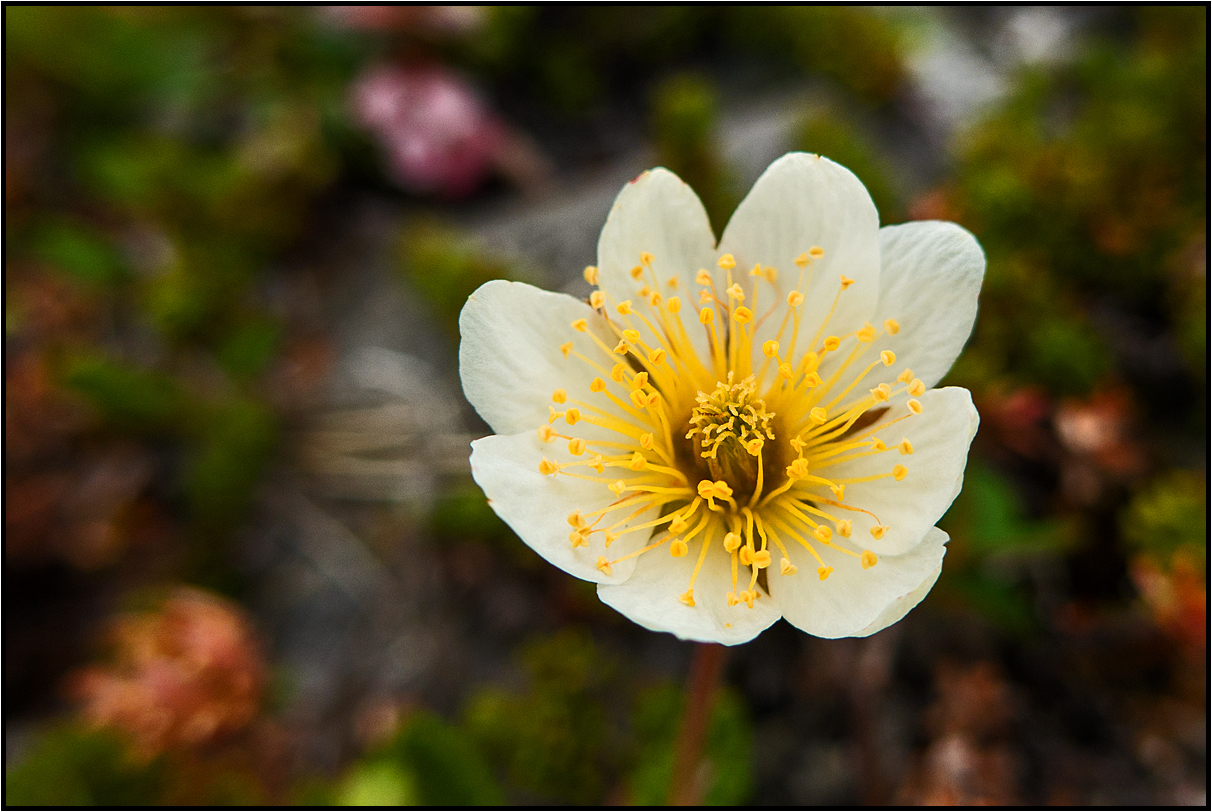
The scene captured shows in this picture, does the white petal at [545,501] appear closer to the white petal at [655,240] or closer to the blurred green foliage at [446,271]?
the white petal at [655,240]

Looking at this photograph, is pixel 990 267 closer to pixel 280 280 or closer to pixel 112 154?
pixel 280 280

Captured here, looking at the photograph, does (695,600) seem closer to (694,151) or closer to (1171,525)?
(1171,525)

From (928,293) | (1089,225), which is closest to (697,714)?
(928,293)

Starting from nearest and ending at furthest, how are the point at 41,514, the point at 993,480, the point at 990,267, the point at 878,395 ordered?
the point at 878,395
the point at 993,480
the point at 990,267
the point at 41,514

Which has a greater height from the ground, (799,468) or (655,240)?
(655,240)

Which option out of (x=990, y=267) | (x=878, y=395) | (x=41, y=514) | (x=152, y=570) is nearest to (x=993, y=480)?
(x=990, y=267)

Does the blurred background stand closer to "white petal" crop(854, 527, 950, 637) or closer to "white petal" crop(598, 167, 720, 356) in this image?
"white petal" crop(854, 527, 950, 637)
